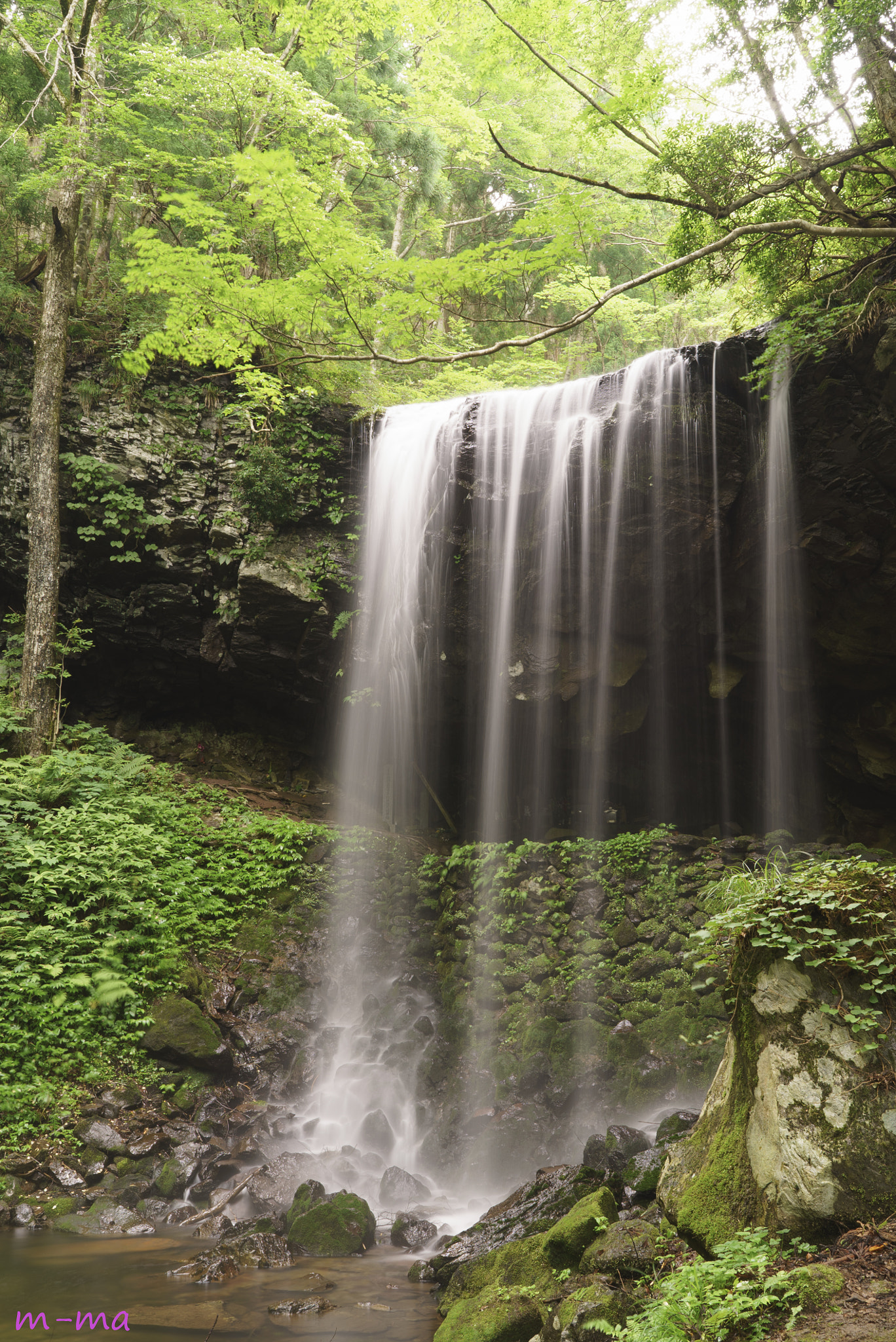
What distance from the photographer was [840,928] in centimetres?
281

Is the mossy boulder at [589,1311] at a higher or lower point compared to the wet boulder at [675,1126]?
higher

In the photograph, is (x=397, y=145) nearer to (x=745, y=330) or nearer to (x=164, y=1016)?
(x=745, y=330)

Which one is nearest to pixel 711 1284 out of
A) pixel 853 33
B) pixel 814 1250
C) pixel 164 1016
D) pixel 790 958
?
pixel 814 1250

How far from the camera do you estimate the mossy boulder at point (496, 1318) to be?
3166mm

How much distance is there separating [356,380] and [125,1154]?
9.76m

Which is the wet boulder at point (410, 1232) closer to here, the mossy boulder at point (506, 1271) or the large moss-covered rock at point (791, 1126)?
the mossy boulder at point (506, 1271)

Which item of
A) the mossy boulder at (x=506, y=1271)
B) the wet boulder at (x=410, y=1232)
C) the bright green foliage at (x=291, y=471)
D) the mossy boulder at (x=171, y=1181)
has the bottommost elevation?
the wet boulder at (x=410, y=1232)

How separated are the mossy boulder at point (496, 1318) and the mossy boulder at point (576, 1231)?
0.21 m

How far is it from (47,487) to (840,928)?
9646 millimetres

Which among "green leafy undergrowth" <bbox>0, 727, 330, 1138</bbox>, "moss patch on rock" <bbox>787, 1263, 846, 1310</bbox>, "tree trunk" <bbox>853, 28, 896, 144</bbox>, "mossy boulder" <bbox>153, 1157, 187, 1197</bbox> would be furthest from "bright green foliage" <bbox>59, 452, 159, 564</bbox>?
"moss patch on rock" <bbox>787, 1263, 846, 1310</bbox>

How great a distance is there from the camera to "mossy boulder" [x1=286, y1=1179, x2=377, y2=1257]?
4535 mm

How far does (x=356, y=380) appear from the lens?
35.7 feet

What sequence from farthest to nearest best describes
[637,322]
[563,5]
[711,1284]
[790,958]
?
[637,322] < [563,5] < [790,958] < [711,1284]

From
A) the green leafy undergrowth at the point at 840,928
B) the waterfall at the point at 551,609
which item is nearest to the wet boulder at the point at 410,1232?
the green leafy undergrowth at the point at 840,928
